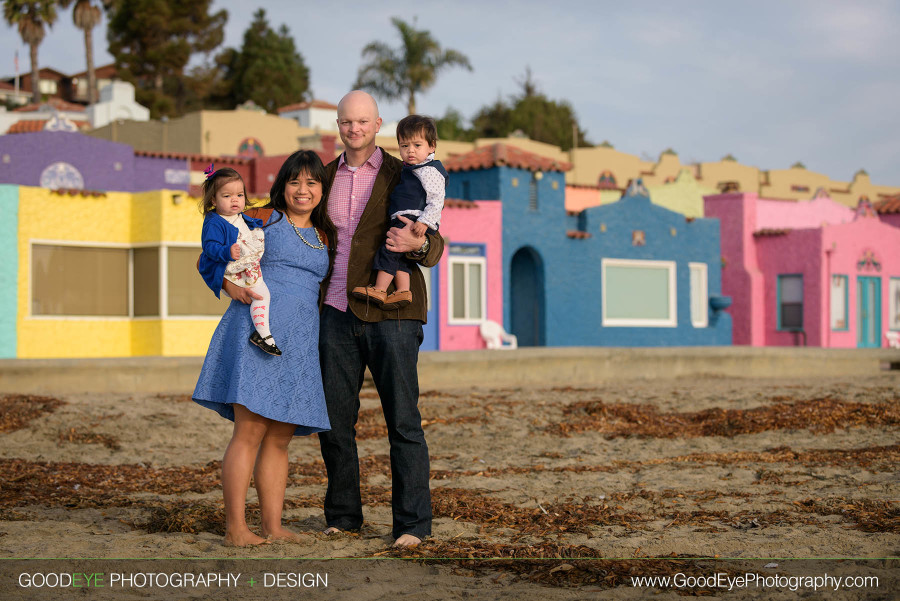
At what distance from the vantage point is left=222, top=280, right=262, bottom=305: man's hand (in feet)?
15.5

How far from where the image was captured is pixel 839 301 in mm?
29031

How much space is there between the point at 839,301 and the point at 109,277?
20.1 m

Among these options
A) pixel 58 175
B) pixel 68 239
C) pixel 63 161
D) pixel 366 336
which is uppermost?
pixel 63 161

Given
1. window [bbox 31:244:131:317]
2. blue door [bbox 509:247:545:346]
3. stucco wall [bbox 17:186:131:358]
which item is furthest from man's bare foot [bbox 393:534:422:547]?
blue door [bbox 509:247:545:346]

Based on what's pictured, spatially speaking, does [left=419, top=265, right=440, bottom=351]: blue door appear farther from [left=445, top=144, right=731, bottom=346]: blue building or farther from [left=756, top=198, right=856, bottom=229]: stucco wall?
[left=756, top=198, right=856, bottom=229]: stucco wall

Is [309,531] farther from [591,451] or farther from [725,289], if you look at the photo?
[725,289]

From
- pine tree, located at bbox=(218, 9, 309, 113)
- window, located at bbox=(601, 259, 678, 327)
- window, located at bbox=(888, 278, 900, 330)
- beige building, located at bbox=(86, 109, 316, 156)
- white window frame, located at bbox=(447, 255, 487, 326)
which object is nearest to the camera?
white window frame, located at bbox=(447, 255, 487, 326)

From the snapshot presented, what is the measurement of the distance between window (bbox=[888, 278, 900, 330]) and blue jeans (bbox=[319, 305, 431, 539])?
2899 centimetres

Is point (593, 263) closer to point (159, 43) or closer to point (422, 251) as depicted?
point (422, 251)

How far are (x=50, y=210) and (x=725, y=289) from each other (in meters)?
18.9

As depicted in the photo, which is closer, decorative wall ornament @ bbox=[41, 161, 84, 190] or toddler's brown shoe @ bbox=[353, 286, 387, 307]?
toddler's brown shoe @ bbox=[353, 286, 387, 307]

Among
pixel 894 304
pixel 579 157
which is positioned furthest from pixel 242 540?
pixel 579 157

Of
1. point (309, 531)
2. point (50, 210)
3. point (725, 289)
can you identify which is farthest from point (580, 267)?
point (309, 531)

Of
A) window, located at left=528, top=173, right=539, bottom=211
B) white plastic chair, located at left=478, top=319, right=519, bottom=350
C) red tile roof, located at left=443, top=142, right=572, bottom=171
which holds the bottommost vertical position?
white plastic chair, located at left=478, top=319, right=519, bottom=350
